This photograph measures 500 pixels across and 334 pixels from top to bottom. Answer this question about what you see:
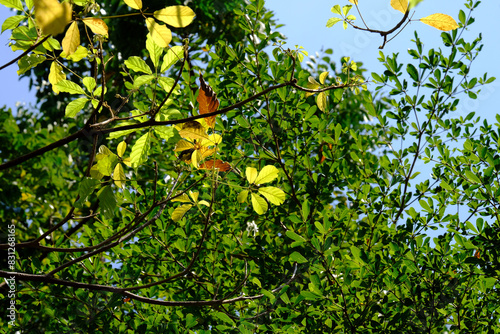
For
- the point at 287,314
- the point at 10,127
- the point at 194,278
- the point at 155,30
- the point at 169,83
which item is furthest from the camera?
the point at 10,127

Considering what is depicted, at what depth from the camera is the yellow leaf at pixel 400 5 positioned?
90 centimetres

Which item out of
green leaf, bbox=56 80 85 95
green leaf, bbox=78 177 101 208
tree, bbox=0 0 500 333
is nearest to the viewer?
green leaf, bbox=78 177 101 208

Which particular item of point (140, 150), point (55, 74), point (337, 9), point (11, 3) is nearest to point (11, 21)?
point (11, 3)

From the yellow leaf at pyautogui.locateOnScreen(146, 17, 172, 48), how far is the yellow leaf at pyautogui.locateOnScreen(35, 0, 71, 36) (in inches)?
7.4

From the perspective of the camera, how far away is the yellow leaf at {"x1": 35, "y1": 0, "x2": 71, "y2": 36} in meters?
0.75

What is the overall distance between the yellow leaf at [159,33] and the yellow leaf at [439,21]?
1.81 ft

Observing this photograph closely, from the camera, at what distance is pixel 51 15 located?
0.76 metres

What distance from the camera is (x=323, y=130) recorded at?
203 cm

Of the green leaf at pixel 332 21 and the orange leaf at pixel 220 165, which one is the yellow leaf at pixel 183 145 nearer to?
the orange leaf at pixel 220 165

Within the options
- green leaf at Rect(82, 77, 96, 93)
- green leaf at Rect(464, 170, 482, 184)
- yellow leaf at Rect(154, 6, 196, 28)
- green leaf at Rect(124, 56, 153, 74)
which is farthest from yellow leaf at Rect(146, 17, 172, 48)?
green leaf at Rect(464, 170, 482, 184)

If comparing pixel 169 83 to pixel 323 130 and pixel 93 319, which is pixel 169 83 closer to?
pixel 323 130

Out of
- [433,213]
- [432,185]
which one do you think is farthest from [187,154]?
[432,185]

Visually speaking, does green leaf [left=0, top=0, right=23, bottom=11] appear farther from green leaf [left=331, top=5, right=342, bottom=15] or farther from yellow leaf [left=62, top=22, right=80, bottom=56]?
green leaf [left=331, top=5, right=342, bottom=15]

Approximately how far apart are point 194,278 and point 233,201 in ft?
1.29
